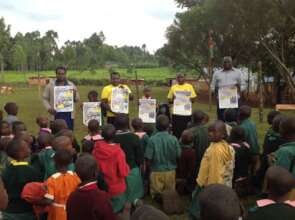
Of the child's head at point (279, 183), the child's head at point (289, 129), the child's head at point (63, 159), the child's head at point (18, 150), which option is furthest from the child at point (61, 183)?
the child's head at point (289, 129)

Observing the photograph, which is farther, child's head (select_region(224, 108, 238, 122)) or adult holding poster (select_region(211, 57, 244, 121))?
adult holding poster (select_region(211, 57, 244, 121))

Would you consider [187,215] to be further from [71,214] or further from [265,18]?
[265,18]

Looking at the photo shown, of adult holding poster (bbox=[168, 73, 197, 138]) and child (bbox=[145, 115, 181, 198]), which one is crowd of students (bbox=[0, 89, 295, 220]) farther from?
adult holding poster (bbox=[168, 73, 197, 138])

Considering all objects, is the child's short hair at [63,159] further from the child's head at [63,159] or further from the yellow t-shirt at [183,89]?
the yellow t-shirt at [183,89]

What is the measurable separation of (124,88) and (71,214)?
17.8 feet

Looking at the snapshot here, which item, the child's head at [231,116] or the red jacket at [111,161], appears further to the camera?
the child's head at [231,116]

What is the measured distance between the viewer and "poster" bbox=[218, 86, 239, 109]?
9430 millimetres

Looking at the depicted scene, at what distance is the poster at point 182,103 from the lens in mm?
10047

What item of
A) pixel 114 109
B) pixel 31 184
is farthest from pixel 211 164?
pixel 114 109

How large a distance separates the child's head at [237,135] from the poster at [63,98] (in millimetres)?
3346

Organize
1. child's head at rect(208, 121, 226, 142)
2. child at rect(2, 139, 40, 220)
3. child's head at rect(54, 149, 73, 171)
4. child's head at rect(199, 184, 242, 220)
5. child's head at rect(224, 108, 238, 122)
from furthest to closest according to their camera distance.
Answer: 1. child's head at rect(224, 108, 238, 122)
2. child's head at rect(208, 121, 226, 142)
3. child at rect(2, 139, 40, 220)
4. child's head at rect(54, 149, 73, 171)
5. child's head at rect(199, 184, 242, 220)

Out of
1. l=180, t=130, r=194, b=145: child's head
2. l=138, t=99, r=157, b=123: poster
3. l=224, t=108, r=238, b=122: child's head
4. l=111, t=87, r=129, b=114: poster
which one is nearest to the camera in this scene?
l=180, t=130, r=194, b=145: child's head

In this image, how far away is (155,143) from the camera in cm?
679

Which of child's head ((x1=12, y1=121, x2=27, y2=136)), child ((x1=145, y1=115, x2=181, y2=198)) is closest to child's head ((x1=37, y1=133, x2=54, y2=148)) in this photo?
child's head ((x1=12, y1=121, x2=27, y2=136))
